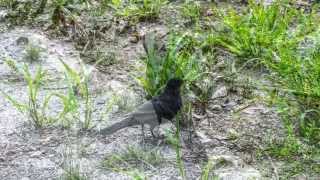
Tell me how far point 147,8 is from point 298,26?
1.28 m

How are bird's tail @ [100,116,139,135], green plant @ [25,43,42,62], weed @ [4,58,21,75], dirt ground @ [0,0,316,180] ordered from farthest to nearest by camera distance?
green plant @ [25,43,42,62], weed @ [4,58,21,75], bird's tail @ [100,116,139,135], dirt ground @ [0,0,316,180]

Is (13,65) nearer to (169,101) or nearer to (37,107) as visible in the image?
(37,107)

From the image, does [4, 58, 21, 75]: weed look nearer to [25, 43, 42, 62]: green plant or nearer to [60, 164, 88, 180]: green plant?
[25, 43, 42, 62]: green plant

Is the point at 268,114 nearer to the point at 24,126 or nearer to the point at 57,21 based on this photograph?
the point at 24,126

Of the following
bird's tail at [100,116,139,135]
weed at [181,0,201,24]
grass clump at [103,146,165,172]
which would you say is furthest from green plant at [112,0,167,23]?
grass clump at [103,146,165,172]

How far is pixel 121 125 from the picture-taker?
360 centimetres

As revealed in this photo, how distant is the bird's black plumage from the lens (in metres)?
3.44

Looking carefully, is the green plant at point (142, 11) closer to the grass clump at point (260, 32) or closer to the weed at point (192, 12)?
the weed at point (192, 12)

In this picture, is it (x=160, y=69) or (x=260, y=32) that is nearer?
(x=160, y=69)

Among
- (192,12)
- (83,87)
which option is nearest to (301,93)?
(83,87)

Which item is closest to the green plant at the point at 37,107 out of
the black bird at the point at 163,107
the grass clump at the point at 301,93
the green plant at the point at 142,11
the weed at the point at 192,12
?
the black bird at the point at 163,107

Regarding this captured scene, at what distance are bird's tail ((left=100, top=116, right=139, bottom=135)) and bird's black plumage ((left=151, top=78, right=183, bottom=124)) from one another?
18cm

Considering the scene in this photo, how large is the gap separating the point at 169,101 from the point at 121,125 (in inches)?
13.3

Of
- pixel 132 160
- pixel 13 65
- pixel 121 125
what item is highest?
pixel 13 65
